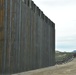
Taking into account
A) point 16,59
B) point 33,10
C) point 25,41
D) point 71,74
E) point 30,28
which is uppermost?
point 33,10

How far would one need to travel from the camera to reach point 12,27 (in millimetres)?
21781

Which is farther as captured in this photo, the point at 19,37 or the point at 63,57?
the point at 63,57

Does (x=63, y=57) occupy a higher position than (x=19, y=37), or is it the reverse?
(x=19, y=37)

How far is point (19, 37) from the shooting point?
77.3 feet

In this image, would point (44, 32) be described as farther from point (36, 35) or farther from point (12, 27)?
point (12, 27)

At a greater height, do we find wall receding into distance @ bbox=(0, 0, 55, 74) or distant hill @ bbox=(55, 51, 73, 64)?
wall receding into distance @ bbox=(0, 0, 55, 74)

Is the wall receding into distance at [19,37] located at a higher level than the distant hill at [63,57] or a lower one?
higher

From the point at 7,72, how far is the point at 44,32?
17.2 meters

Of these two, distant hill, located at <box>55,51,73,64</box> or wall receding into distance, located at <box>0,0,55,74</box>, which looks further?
Result: distant hill, located at <box>55,51,73,64</box>

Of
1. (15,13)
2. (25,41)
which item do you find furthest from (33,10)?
(15,13)

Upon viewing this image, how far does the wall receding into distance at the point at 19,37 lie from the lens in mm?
20562

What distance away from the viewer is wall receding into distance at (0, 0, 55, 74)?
67.5ft

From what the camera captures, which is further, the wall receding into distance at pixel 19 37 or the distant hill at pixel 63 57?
the distant hill at pixel 63 57

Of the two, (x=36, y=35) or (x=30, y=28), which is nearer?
(x=30, y=28)
